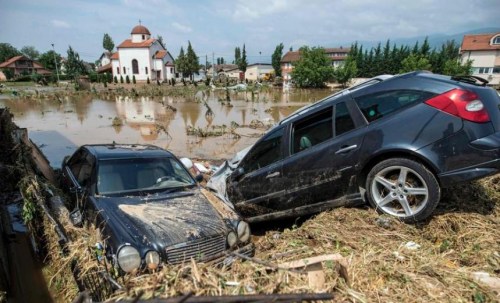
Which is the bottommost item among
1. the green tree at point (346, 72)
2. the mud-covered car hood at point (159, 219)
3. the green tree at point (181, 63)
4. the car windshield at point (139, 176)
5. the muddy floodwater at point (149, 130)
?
the muddy floodwater at point (149, 130)

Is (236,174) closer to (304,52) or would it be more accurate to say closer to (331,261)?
(331,261)

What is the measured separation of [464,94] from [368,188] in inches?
61.4

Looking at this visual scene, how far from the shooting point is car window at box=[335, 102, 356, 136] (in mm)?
4447

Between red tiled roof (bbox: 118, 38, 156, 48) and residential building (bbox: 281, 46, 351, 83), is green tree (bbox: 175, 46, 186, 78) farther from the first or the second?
residential building (bbox: 281, 46, 351, 83)

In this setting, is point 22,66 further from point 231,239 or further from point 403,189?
point 403,189

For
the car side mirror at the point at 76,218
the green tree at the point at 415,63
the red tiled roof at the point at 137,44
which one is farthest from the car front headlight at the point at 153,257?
the red tiled roof at the point at 137,44

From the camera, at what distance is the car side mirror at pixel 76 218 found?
4.73m

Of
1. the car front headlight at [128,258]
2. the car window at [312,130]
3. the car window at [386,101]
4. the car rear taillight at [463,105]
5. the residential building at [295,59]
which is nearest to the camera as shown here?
the car front headlight at [128,258]

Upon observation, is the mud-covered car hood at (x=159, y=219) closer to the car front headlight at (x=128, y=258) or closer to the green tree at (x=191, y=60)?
the car front headlight at (x=128, y=258)

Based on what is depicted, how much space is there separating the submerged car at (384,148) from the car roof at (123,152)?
74.1 inches

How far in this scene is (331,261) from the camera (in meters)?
2.86

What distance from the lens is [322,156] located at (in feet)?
14.8

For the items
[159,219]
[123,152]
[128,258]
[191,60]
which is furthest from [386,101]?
[191,60]

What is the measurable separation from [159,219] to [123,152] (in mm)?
2040
